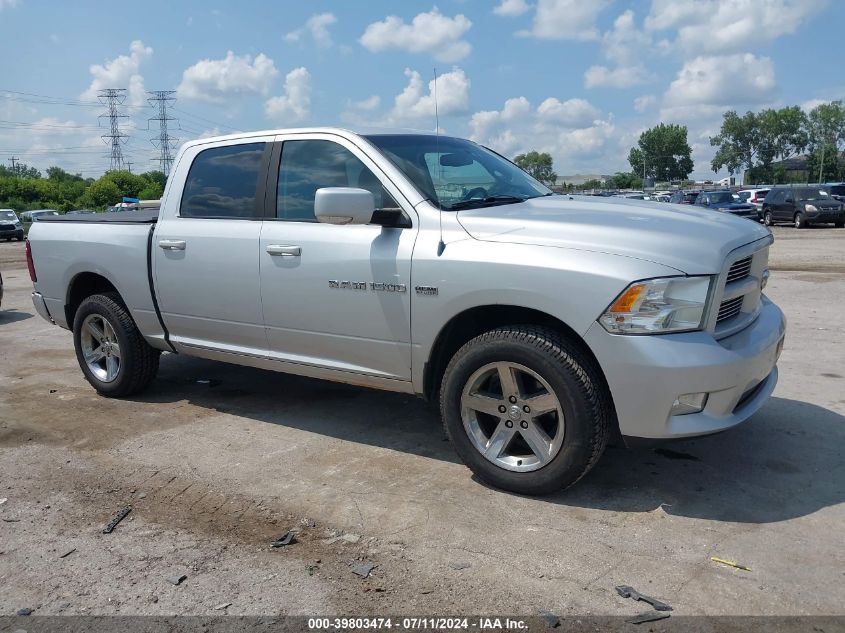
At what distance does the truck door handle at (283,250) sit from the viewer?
4.42m

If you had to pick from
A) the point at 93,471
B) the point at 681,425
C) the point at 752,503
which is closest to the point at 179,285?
the point at 93,471

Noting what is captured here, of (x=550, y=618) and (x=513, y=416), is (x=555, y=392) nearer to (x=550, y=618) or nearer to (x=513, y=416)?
(x=513, y=416)

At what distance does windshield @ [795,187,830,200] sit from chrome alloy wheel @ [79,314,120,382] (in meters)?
28.2

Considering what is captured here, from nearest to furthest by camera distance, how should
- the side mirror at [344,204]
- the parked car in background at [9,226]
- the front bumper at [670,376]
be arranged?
the front bumper at [670,376], the side mirror at [344,204], the parked car in background at [9,226]

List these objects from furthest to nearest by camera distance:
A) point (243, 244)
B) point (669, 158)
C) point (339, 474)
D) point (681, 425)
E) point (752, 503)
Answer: point (669, 158), point (243, 244), point (339, 474), point (752, 503), point (681, 425)

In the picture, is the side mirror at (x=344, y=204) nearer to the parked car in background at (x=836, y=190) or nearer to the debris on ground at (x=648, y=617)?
the debris on ground at (x=648, y=617)

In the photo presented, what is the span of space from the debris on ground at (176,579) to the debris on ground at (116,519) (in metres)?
0.65

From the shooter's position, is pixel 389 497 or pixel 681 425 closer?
pixel 681 425

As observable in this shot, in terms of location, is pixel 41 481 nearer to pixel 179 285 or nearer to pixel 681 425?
pixel 179 285

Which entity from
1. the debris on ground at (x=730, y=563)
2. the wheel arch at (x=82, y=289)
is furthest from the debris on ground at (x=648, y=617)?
the wheel arch at (x=82, y=289)

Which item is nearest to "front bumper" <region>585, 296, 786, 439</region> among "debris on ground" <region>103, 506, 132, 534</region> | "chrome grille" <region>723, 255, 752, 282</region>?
"chrome grille" <region>723, 255, 752, 282</region>

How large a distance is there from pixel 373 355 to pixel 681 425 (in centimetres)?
175

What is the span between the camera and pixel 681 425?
3387 mm

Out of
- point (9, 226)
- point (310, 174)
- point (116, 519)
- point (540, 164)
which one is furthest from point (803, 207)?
point (9, 226)
